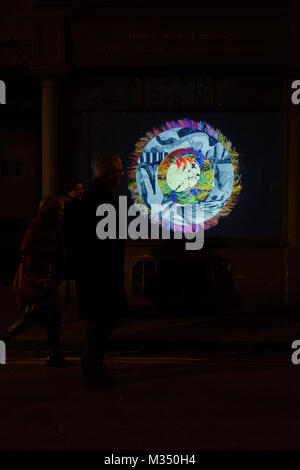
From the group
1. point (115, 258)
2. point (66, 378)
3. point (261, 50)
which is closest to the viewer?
point (115, 258)

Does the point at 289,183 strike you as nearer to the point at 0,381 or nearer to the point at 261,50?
the point at 261,50

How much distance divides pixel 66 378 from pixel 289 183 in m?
5.18

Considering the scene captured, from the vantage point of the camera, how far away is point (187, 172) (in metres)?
10.9

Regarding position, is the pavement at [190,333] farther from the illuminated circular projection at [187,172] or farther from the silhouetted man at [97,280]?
the illuminated circular projection at [187,172]

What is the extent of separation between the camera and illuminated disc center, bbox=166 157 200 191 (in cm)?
1093

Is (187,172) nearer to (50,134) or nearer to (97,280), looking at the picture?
(50,134)

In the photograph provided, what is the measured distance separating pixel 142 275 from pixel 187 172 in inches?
65.8

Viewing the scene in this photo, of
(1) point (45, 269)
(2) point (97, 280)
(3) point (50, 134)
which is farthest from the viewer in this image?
(3) point (50, 134)

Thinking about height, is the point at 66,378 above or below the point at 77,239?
below

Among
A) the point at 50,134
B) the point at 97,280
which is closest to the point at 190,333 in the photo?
the point at 97,280

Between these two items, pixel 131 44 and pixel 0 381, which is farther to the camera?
pixel 131 44

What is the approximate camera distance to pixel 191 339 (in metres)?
8.47
